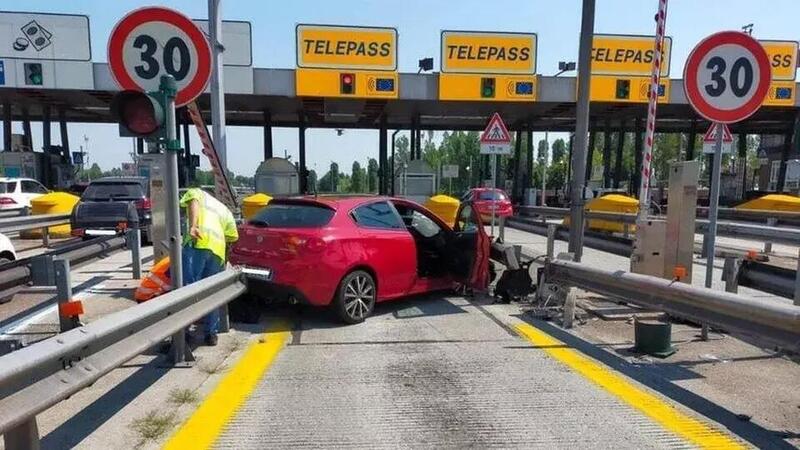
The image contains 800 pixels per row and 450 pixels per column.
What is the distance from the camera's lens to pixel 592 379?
4.44 m

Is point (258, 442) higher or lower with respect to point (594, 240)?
lower

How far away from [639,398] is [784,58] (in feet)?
79.3

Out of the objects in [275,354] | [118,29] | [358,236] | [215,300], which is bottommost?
[275,354]

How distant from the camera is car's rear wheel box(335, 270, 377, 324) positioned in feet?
19.9

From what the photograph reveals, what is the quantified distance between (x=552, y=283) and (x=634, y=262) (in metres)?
0.97

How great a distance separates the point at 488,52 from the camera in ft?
68.5

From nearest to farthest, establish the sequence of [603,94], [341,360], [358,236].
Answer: [341,360] < [358,236] < [603,94]

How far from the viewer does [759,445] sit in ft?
10.9

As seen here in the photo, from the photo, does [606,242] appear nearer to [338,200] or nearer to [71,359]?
[338,200]

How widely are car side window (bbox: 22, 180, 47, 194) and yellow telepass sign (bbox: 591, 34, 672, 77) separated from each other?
21.5 m

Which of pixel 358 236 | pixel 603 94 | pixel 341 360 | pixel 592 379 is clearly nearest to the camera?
pixel 592 379

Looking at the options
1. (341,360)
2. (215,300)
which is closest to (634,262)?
(341,360)

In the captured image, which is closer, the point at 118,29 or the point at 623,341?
the point at 118,29

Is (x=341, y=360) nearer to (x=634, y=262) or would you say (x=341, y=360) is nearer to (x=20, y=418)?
(x=20, y=418)
